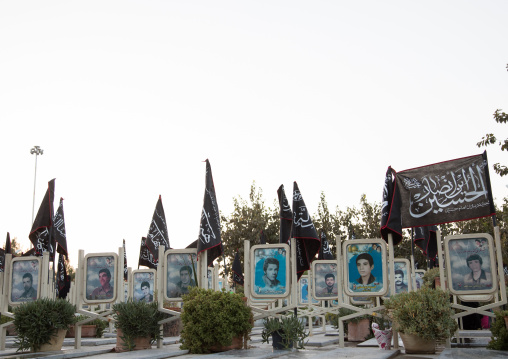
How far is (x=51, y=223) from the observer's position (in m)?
16.5

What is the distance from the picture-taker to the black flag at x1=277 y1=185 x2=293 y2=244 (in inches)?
600

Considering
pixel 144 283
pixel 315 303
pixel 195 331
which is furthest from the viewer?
pixel 315 303

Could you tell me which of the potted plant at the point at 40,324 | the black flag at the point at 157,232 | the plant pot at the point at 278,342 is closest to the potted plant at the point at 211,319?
the plant pot at the point at 278,342

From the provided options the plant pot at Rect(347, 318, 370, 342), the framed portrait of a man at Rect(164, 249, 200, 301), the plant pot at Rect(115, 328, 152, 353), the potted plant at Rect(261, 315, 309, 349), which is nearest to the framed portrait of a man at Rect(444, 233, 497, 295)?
the potted plant at Rect(261, 315, 309, 349)

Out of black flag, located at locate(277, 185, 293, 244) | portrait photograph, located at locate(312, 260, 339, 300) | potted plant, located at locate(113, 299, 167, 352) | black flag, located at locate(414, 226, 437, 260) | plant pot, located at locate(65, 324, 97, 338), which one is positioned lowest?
plant pot, located at locate(65, 324, 97, 338)

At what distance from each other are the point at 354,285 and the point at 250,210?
Result: 98.6ft

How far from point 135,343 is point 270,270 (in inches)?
153

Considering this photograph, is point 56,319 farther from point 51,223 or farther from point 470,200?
point 470,200

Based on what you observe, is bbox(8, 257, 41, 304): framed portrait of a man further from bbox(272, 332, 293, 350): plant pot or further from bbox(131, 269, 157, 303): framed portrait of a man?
bbox(272, 332, 293, 350): plant pot

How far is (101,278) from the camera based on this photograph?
15.5m

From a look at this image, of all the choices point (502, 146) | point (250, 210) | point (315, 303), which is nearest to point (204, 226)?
point (502, 146)

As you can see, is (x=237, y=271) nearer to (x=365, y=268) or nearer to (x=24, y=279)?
(x=24, y=279)

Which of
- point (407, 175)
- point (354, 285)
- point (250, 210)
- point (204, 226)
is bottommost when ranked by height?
point (354, 285)

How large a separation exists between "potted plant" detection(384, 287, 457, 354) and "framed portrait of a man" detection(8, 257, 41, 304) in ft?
32.3
